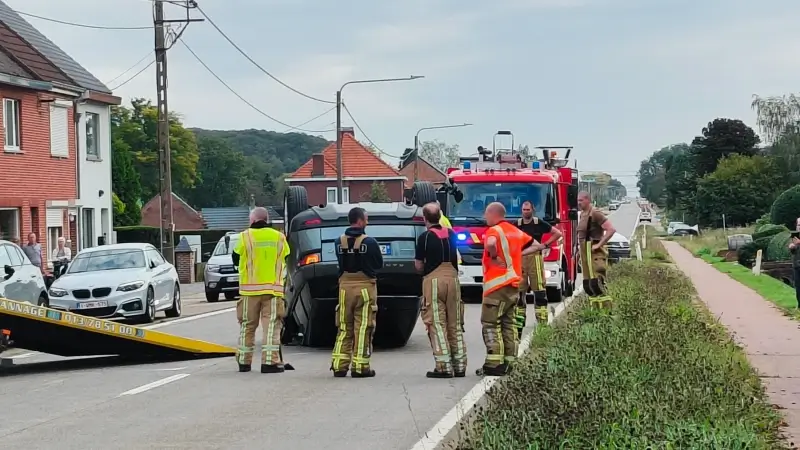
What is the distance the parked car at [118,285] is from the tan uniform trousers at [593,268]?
8.54 metres

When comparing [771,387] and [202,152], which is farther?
[202,152]

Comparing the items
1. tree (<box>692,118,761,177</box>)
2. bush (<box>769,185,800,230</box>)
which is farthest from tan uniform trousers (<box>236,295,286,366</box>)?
tree (<box>692,118,761,177</box>)

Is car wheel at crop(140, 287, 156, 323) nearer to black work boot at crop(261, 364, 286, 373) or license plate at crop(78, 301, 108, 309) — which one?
license plate at crop(78, 301, 108, 309)

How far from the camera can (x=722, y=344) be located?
14.1m

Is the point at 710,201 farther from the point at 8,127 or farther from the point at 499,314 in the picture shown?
the point at 499,314

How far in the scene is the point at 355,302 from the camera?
13.1m

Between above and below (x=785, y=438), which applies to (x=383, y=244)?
above

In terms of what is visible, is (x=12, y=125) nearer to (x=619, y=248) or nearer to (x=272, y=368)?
(x=272, y=368)

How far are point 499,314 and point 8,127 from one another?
2287 cm

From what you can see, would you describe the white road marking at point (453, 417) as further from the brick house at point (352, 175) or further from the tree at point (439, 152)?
the tree at point (439, 152)

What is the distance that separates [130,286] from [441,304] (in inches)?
417

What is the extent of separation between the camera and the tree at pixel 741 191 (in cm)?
7762

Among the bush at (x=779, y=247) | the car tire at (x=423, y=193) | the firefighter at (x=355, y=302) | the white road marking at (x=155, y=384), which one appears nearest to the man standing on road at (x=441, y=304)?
the firefighter at (x=355, y=302)

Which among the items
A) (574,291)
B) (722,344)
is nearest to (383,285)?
(722,344)
